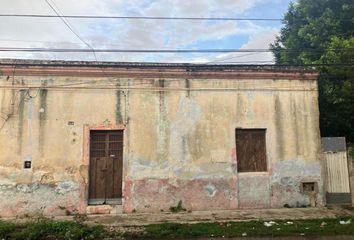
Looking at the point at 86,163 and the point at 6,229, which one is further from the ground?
the point at 86,163

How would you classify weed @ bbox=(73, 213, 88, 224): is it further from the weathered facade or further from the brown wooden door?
the brown wooden door

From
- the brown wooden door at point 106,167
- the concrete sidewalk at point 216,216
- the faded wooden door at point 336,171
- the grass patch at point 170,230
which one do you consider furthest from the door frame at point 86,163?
the faded wooden door at point 336,171

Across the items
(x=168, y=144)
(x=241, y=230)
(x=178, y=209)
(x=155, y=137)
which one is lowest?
(x=241, y=230)

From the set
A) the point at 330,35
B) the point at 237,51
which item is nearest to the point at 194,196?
the point at 237,51

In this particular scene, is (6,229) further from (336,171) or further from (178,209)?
(336,171)

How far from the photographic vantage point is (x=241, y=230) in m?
8.89

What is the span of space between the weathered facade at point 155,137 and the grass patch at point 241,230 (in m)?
2.06

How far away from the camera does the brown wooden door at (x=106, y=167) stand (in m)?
11.3

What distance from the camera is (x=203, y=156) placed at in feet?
38.2

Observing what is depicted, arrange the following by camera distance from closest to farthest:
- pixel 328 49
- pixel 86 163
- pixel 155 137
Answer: pixel 86 163 → pixel 155 137 → pixel 328 49

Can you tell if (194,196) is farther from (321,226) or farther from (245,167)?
(321,226)

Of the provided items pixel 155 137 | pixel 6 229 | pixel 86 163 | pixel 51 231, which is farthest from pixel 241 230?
pixel 6 229

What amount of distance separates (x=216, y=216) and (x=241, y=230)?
166 centimetres

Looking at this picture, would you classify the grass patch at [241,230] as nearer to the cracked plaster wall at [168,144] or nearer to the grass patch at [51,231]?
the grass patch at [51,231]
